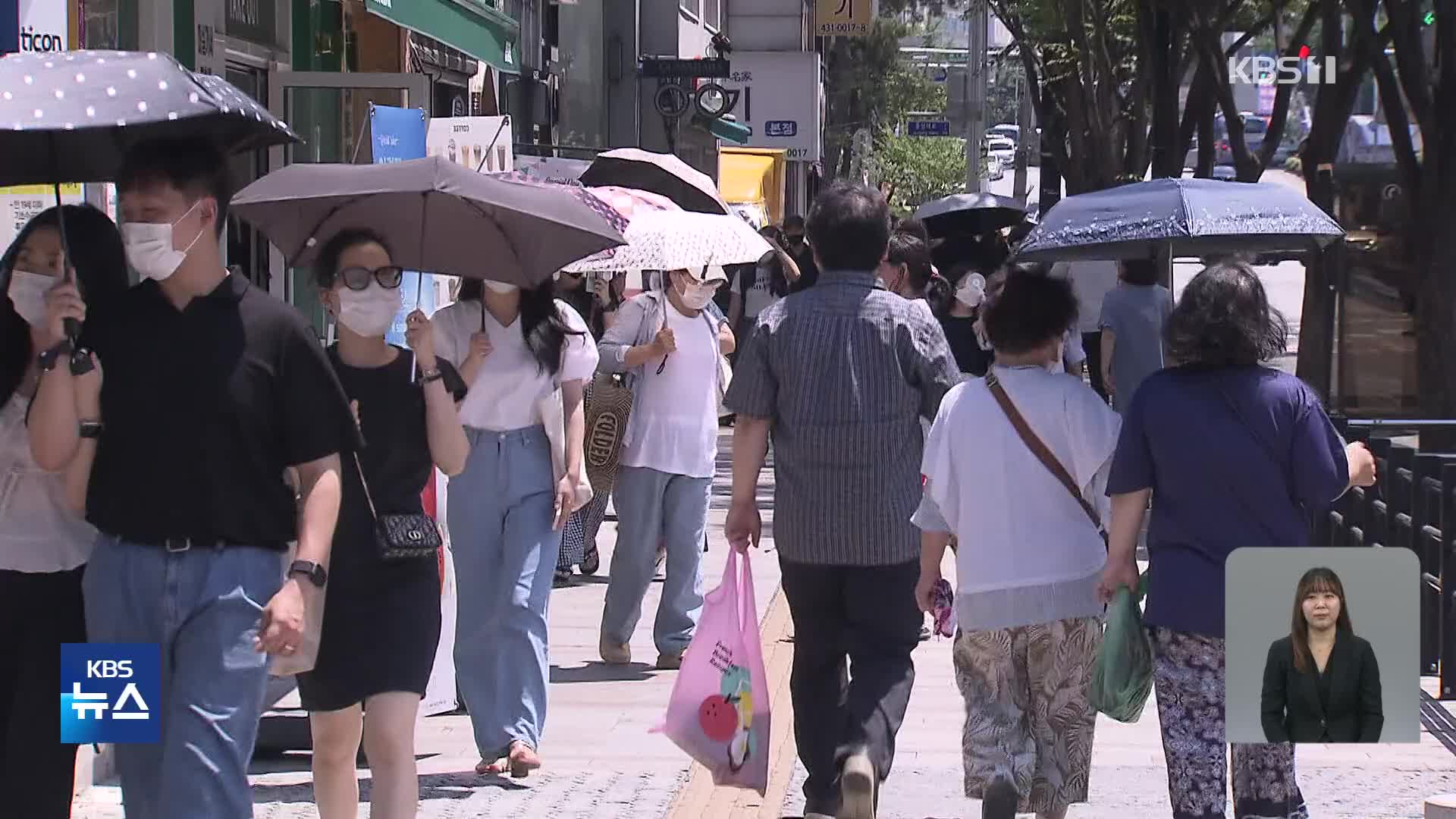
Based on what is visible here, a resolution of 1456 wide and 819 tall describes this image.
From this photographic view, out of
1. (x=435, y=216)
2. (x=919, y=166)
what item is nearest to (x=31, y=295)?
(x=435, y=216)

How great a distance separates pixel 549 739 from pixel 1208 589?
312 centimetres

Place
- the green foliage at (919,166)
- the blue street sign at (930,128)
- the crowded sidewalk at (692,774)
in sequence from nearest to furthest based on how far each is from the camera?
1. the crowded sidewalk at (692,774)
2. the blue street sign at (930,128)
3. the green foliage at (919,166)

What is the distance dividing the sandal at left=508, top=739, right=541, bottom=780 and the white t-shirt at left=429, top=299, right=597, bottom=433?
99 cm

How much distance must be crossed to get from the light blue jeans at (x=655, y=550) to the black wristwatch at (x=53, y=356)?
15.6 feet

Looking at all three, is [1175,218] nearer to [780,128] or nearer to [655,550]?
[655,550]

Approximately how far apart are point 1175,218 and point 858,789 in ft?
7.05

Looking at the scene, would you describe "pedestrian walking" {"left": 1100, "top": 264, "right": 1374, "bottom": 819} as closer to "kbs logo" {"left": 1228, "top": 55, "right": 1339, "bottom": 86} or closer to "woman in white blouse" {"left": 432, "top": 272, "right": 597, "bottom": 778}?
"woman in white blouse" {"left": 432, "top": 272, "right": 597, "bottom": 778}

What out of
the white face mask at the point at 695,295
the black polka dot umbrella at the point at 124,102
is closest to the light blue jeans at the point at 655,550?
the white face mask at the point at 695,295

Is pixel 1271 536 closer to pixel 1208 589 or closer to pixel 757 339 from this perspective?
pixel 1208 589

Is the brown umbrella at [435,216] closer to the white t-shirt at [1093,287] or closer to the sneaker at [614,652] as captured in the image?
the sneaker at [614,652]

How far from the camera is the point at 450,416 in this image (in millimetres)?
5293

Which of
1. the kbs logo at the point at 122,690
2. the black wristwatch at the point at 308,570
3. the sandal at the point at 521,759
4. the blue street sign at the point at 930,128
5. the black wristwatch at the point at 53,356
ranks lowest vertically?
the sandal at the point at 521,759

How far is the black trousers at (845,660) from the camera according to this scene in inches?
237

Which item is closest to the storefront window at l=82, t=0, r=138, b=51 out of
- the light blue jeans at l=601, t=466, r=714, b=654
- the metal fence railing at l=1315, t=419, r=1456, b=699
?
the light blue jeans at l=601, t=466, r=714, b=654
